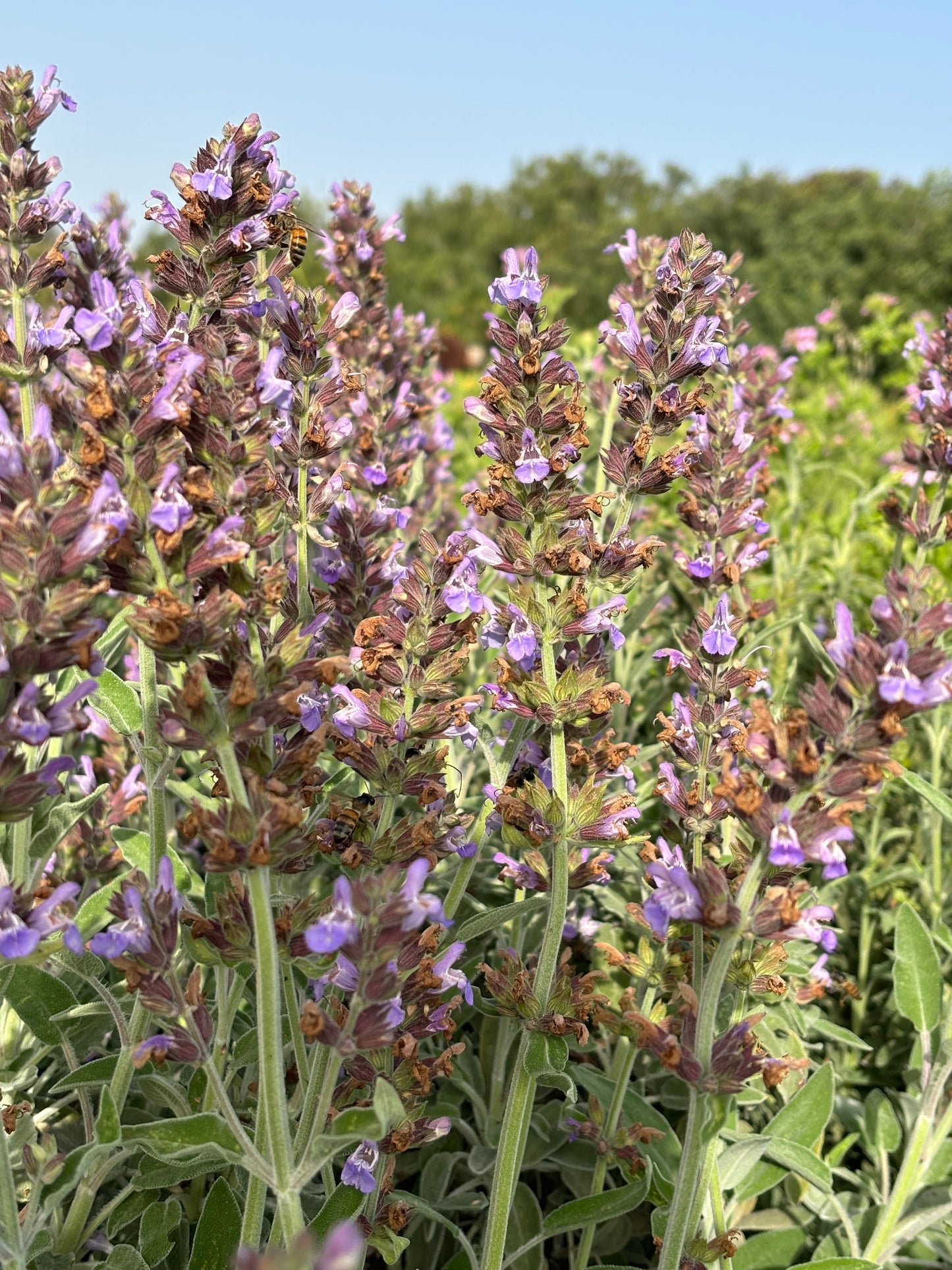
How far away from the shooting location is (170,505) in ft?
4.82

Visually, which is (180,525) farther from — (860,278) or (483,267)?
(483,267)

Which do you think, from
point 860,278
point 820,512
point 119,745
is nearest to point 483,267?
point 860,278

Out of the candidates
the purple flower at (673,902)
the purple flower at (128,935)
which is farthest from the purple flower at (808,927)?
the purple flower at (128,935)

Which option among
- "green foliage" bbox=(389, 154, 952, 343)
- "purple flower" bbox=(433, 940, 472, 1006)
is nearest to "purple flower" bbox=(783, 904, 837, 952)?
"purple flower" bbox=(433, 940, 472, 1006)

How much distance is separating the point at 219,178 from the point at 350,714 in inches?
38.9

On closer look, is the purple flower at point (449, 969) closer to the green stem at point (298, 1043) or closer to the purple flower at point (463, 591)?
the green stem at point (298, 1043)

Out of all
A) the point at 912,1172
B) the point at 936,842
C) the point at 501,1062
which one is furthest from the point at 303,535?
the point at 936,842

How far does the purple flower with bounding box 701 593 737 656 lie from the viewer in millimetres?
2336

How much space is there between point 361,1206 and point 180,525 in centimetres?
124

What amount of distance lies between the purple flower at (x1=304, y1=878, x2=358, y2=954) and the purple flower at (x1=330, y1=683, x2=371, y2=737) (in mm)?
341

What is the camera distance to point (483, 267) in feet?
188

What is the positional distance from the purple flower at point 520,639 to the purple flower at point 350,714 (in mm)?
299

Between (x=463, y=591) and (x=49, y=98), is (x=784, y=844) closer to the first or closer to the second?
(x=463, y=591)

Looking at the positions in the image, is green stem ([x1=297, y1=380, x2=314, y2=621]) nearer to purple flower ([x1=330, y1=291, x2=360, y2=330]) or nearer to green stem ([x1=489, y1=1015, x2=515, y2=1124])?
purple flower ([x1=330, y1=291, x2=360, y2=330])
